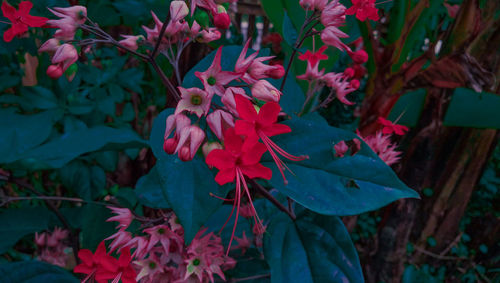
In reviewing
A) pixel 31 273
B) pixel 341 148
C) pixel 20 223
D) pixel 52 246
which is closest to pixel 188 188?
pixel 341 148

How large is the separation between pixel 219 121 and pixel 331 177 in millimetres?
161

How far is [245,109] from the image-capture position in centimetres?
33

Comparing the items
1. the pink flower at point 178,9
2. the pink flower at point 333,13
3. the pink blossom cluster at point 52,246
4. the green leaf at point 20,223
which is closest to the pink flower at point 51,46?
the pink flower at point 178,9

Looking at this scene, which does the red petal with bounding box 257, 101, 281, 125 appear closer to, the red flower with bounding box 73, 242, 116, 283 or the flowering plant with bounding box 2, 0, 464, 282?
the flowering plant with bounding box 2, 0, 464, 282

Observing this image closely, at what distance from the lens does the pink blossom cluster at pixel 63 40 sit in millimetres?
390

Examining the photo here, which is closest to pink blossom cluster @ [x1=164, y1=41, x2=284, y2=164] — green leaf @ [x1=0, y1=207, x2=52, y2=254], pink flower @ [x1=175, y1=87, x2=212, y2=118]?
pink flower @ [x1=175, y1=87, x2=212, y2=118]

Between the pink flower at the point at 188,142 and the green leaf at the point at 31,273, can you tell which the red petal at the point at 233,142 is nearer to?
the pink flower at the point at 188,142

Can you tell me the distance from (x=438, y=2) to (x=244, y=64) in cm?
76

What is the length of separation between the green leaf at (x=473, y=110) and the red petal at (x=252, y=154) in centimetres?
77

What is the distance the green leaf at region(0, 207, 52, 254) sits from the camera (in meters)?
0.69

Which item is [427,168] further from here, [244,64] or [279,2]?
[244,64]

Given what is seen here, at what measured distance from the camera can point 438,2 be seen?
872mm

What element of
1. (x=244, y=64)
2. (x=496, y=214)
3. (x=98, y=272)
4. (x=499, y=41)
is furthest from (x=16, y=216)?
(x=496, y=214)

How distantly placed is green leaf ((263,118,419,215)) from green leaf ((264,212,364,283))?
86mm
